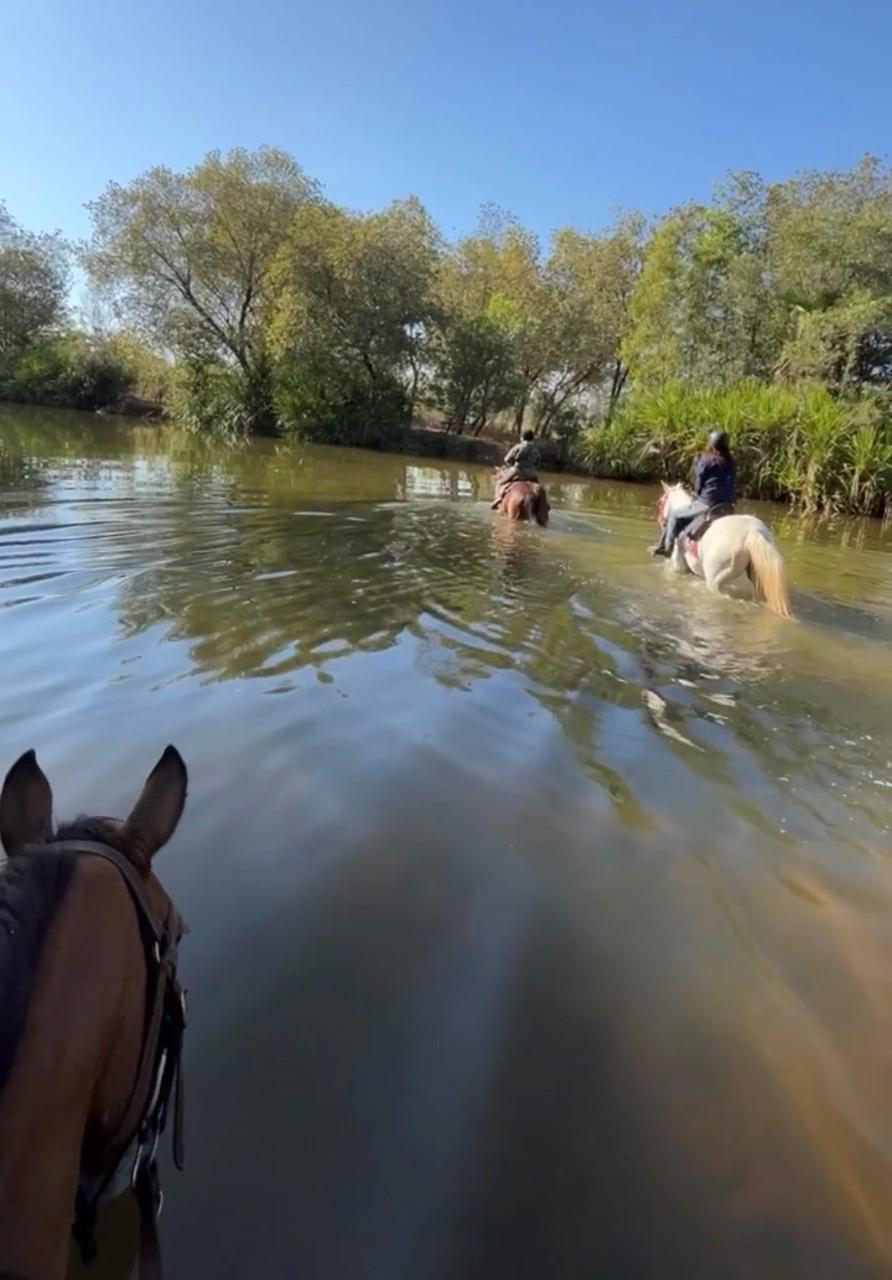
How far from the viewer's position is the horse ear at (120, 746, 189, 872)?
1559 millimetres

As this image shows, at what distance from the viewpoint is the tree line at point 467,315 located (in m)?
25.1

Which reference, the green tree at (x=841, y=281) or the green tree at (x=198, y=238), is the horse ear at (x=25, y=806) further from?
the green tree at (x=198, y=238)

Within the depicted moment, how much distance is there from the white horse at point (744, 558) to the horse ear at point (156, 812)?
728 centimetres

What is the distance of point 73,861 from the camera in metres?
1.39

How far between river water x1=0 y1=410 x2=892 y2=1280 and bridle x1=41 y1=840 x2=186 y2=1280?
388 millimetres

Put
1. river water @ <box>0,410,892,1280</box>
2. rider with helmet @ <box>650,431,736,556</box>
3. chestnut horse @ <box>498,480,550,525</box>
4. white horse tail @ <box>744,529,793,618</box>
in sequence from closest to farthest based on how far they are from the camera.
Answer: river water @ <box>0,410,892,1280</box> → white horse tail @ <box>744,529,793,618</box> → rider with helmet @ <box>650,431,736,556</box> → chestnut horse @ <box>498,480,550,525</box>

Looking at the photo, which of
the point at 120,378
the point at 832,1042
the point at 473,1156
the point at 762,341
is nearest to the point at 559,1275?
the point at 473,1156

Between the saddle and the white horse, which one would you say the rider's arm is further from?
the white horse

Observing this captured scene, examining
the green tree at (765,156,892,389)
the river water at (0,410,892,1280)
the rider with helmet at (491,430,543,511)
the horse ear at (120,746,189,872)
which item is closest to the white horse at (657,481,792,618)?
the river water at (0,410,892,1280)

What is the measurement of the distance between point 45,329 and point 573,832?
173ft

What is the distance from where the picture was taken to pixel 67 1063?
1228mm

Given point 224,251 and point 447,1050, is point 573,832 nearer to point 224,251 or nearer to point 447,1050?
point 447,1050

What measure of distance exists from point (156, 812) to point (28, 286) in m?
53.6

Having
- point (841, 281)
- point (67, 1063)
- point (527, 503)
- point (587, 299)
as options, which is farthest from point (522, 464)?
point (587, 299)
